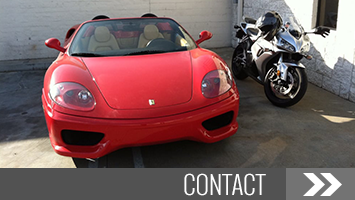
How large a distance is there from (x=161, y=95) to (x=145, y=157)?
0.68m

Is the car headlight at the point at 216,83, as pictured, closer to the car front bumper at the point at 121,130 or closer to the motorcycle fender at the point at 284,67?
the car front bumper at the point at 121,130

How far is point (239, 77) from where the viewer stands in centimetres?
576

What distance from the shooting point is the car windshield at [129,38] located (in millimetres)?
3725

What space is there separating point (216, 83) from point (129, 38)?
4.87 ft

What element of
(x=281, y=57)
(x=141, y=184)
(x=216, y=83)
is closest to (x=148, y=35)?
→ (x=216, y=83)

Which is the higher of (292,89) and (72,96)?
(72,96)

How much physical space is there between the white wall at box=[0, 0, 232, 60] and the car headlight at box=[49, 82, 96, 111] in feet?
18.5

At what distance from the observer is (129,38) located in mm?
4059

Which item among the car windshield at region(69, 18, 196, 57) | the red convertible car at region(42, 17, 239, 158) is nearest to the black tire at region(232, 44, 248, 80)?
the car windshield at region(69, 18, 196, 57)

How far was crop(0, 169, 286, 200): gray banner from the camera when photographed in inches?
97.9

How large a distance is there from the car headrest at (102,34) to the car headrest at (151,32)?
0.44 metres

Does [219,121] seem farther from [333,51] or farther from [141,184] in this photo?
[333,51]

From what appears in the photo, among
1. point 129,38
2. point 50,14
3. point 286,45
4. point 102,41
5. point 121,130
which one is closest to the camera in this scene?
point 121,130

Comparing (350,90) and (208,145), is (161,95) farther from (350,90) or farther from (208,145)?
(350,90)
